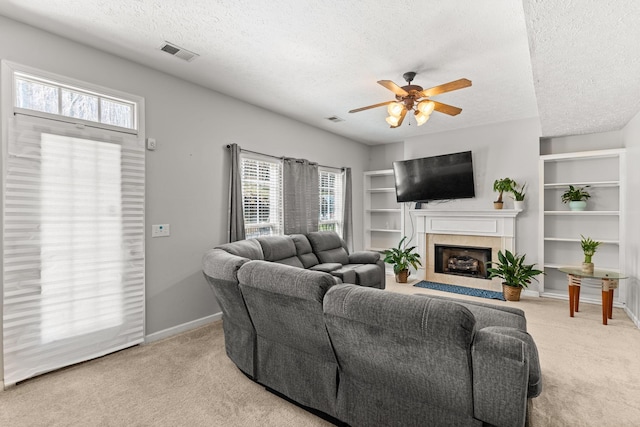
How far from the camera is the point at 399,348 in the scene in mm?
1458

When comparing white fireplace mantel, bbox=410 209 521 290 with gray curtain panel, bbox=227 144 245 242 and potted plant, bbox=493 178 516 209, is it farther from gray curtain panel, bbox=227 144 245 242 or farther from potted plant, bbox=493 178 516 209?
gray curtain panel, bbox=227 144 245 242

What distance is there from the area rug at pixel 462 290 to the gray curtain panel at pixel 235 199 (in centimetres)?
327

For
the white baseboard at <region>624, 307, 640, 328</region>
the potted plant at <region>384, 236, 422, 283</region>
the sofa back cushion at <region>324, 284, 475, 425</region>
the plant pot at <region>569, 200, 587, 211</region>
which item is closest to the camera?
the sofa back cushion at <region>324, 284, 475, 425</region>

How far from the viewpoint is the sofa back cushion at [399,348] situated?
4.40 feet

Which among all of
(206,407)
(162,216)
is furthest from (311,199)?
(206,407)

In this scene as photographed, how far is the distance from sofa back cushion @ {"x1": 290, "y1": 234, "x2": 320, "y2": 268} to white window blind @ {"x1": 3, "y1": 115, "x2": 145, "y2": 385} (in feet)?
6.70

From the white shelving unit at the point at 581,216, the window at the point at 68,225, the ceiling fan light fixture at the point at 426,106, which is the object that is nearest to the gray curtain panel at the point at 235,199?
the window at the point at 68,225

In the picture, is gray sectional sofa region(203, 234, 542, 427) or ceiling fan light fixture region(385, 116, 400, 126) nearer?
gray sectional sofa region(203, 234, 542, 427)

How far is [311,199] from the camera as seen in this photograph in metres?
5.21

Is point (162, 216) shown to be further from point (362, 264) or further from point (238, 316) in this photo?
point (362, 264)

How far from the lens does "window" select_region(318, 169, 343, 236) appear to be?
225 inches

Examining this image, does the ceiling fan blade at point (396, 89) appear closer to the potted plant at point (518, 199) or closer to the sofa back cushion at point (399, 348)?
the sofa back cushion at point (399, 348)

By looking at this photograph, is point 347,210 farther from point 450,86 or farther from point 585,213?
point 585,213

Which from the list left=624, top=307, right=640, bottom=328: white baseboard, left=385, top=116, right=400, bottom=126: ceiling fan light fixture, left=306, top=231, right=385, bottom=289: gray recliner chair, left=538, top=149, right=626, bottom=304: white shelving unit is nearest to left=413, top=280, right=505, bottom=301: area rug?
left=538, top=149, right=626, bottom=304: white shelving unit
